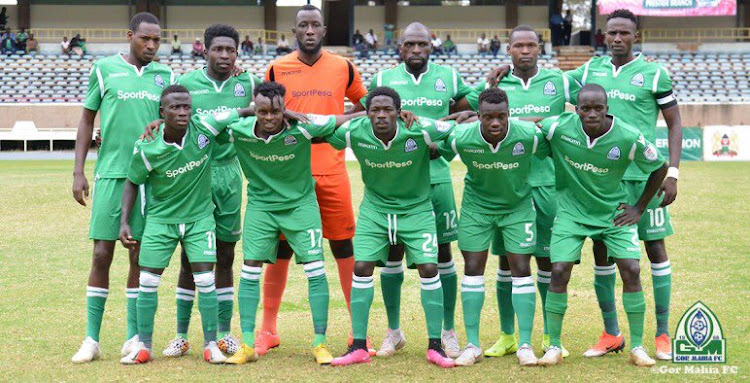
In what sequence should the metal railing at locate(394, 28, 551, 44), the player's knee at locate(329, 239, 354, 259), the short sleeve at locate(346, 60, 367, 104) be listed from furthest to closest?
the metal railing at locate(394, 28, 551, 44) → the short sleeve at locate(346, 60, 367, 104) → the player's knee at locate(329, 239, 354, 259)

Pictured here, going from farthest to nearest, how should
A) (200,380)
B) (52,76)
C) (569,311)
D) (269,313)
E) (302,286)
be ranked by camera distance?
(52,76) → (302,286) → (569,311) → (269,313) → (200,380)

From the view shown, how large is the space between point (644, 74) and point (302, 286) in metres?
4.43

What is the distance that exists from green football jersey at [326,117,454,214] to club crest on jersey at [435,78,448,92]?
518 millimetres

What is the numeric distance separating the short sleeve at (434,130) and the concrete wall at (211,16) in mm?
39847

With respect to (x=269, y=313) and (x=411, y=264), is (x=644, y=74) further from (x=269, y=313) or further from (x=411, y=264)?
(x=269, y=313)

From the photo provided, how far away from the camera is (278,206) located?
22.2ft

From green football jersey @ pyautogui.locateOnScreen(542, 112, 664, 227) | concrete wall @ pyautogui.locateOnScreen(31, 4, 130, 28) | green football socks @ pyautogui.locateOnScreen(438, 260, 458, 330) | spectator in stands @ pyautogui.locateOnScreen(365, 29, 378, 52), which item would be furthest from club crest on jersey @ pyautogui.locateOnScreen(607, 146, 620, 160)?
concrete wall @ pyautogui.locateOnScreen(31, 4, 130, 28)

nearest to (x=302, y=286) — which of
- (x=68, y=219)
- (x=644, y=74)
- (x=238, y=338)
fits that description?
(x=238, y=338)

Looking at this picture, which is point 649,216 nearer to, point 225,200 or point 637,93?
point 637,93

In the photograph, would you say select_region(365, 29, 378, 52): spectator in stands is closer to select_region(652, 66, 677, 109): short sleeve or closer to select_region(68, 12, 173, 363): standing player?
select_region(68, 12, 173, 363): standing player

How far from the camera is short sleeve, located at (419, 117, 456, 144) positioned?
6609mm

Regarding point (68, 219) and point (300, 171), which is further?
point (68, 219)

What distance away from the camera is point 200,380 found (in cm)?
607

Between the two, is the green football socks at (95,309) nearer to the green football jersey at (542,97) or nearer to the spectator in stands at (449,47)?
the green football jersey at (542,97)
